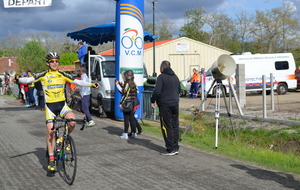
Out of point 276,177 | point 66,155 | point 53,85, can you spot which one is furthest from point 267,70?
point 66,155

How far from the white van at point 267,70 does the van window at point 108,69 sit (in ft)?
33.7

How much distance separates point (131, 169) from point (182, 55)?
34938 mm

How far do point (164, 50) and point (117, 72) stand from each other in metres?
27.0

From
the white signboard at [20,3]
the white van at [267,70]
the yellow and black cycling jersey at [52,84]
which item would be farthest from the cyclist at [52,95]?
the white van at [267,70]

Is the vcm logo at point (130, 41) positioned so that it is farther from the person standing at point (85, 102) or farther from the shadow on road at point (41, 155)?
the shadow on road at point (41, 155)

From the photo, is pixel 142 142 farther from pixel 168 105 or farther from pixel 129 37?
pixel 129 37

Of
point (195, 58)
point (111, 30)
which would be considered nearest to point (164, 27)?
point (195, 58)

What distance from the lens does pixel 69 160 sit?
6336mm

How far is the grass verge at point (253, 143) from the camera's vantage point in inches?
331

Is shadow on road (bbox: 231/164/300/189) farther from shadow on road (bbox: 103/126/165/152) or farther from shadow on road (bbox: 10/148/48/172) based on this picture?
shadow on road (bbox: 10/148/48/172)

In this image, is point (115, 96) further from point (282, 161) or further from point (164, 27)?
point (164, 27)

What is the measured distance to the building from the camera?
40500 millimetres

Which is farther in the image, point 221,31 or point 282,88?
point 221,31

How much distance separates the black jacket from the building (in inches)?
1226
